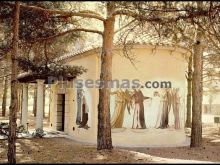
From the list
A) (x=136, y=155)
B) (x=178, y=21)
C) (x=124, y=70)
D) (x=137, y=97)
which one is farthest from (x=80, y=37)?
(x=136, y=155)

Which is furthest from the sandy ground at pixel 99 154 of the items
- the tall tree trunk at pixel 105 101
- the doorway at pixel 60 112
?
the doorway at pixel 60 112

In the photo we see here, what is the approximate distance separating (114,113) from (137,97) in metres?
1.28

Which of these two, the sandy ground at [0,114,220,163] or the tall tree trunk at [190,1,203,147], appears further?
the tall tree trunk at [190,1,203,147]

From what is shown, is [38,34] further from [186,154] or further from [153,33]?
[186,154]

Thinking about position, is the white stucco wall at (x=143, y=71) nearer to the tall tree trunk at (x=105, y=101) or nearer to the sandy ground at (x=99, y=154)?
the sandy ground at (x=99, y=154)

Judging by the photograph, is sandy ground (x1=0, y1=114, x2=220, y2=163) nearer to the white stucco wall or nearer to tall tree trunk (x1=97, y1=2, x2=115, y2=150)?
tall tree trunk (x1=97, y1=2, x2=115, y2=150)

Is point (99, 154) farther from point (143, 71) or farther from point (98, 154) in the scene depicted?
point (143, 71)

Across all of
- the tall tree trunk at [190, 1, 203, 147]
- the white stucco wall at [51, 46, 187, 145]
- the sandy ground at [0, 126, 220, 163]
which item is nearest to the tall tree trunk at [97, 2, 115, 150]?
the sandy ground at [0, 126, 220, 163]

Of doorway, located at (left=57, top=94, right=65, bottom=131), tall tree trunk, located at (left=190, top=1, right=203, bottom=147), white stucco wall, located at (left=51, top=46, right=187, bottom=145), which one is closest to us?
tall tree trunk, located at (left=190, top=1, right=203, bottom=147)

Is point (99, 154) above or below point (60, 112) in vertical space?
below

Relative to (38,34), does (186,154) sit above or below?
below

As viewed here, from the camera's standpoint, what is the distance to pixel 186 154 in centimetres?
1475

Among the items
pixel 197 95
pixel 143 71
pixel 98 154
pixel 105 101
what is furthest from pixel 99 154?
pixel 143 71

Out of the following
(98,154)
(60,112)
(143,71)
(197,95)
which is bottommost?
(98,154)
